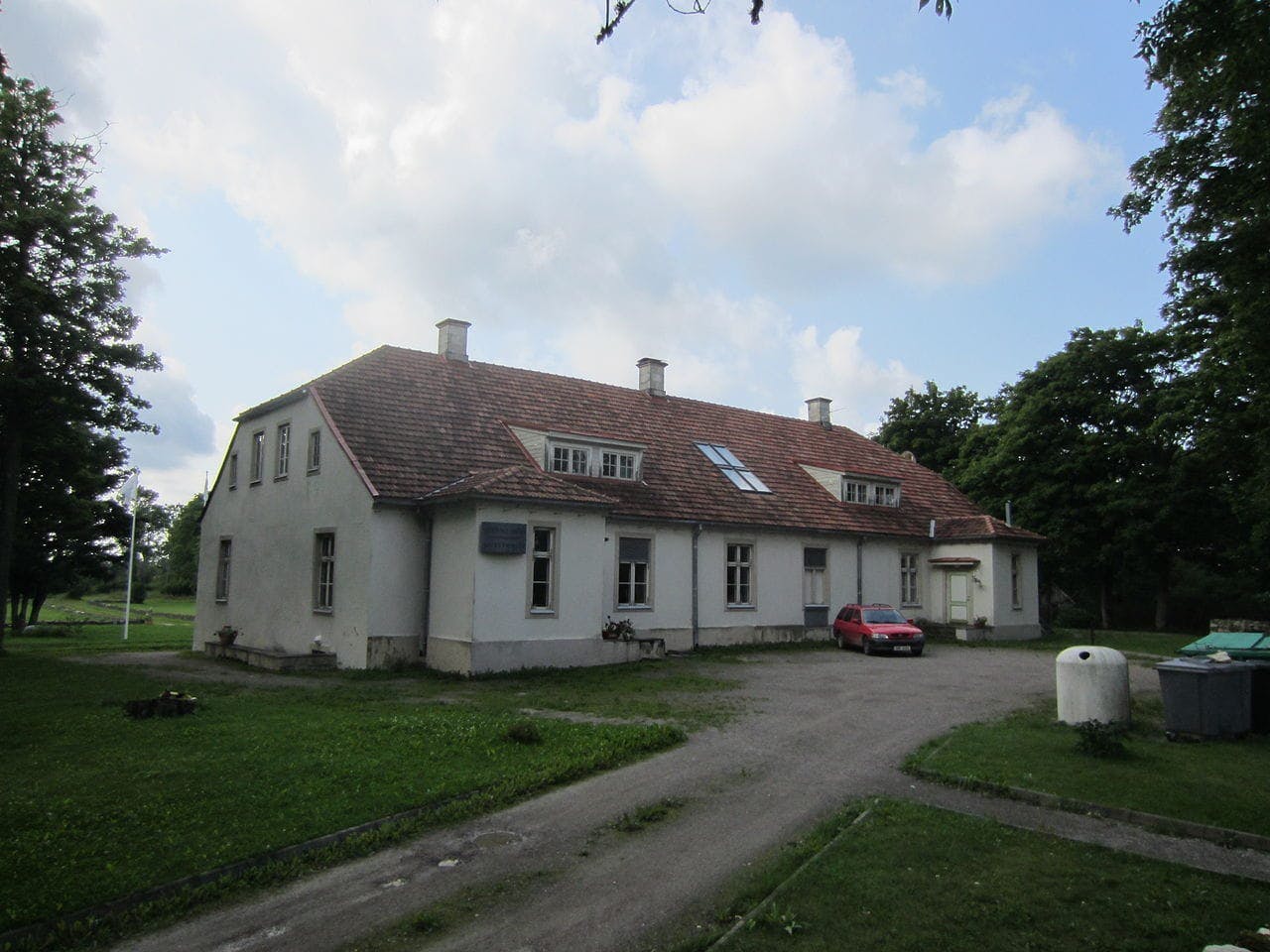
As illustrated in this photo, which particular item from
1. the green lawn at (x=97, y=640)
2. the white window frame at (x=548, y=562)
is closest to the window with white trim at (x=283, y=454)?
the green lawn at (x=97, y=640)

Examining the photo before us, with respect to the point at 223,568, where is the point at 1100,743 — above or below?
below

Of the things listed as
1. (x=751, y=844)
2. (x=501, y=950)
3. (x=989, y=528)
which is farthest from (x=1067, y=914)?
(x=989, y=528)

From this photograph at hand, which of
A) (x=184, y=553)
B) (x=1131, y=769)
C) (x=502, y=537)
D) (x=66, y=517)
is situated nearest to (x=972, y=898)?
(x=1131, y=769)

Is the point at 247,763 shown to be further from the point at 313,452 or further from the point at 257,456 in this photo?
the point at 257,456

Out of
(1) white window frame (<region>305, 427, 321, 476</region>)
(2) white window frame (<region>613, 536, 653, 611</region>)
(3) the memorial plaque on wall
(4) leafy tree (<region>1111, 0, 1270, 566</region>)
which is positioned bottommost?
(2) white window frame (<region>613, 536, 653, 611</region>)

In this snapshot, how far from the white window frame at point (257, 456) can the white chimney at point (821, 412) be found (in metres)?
21.3

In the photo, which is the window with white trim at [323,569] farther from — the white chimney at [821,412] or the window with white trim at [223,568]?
the white chimney at [821,412]

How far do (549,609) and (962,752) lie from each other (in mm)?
9805

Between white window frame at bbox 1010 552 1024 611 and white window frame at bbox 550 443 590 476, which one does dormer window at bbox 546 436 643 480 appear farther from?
white window frame at bbox 1010 552 1024 611

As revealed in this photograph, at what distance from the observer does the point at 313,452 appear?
20.6 m

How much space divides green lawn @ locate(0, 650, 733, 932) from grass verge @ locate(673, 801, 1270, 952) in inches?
130

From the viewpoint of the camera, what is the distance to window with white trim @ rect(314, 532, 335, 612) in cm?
1952

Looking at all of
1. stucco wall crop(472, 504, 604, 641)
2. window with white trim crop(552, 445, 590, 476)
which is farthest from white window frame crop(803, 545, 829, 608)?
stucco wall crop(472, 504, 604, 641)

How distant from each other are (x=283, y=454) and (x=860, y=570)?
18000mm
